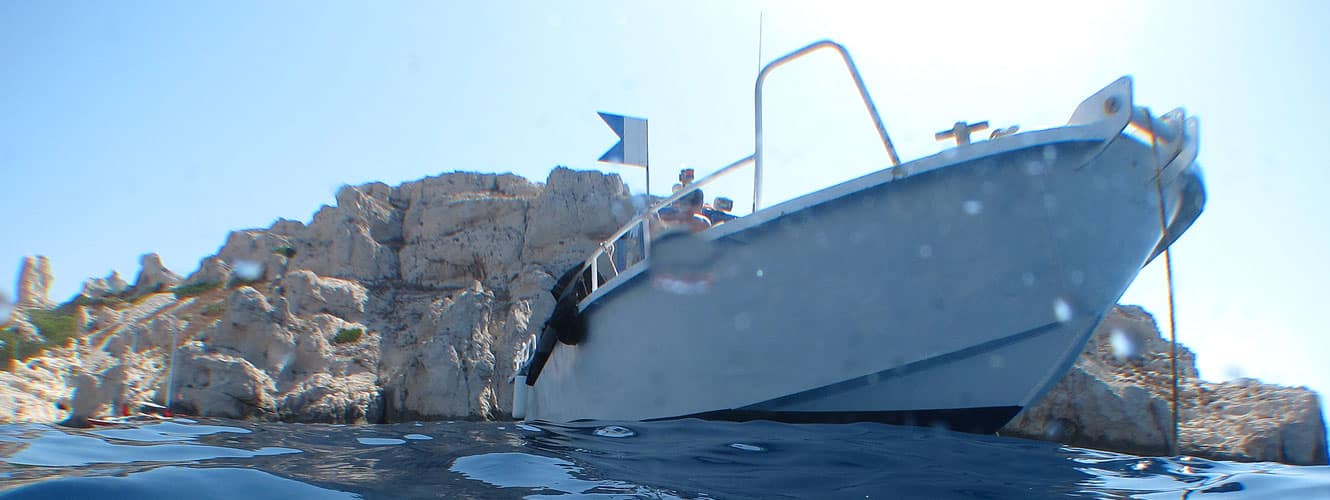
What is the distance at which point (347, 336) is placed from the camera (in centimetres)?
2036

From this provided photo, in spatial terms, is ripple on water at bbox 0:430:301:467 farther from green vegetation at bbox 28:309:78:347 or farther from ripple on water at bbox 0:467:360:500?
green vegetation at bbox 28:309:78:347

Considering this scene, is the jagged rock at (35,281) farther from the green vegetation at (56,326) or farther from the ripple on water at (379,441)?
the ripple on water at (379,441)

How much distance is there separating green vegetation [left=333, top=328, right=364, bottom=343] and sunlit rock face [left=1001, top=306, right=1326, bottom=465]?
694 inches

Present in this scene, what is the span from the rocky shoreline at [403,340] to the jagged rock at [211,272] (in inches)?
3.5

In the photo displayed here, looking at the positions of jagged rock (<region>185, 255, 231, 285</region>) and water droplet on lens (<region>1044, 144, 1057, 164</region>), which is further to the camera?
jagged rock (<region>185, 255, 231, 285</region>)

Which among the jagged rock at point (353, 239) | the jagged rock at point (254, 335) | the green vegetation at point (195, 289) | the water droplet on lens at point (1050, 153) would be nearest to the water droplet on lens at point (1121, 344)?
the water droplet on lens at point (1050, 153)

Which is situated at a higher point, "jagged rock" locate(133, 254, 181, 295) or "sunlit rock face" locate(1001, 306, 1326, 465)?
"jagged rock" locate(133, 254, 181, 295)

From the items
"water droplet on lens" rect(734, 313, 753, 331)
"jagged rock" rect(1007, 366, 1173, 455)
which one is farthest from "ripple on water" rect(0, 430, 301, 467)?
"jagged rock" rect(1007, 366, 1173, 455)

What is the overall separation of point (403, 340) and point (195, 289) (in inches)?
538

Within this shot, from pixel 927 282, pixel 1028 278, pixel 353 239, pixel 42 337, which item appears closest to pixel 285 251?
pixel 353 239

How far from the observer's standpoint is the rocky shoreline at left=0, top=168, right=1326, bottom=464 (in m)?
10.5

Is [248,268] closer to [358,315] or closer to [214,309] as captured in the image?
[214,309]

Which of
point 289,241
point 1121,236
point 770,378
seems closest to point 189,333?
point 289,241

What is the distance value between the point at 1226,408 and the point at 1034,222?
9.85 m
